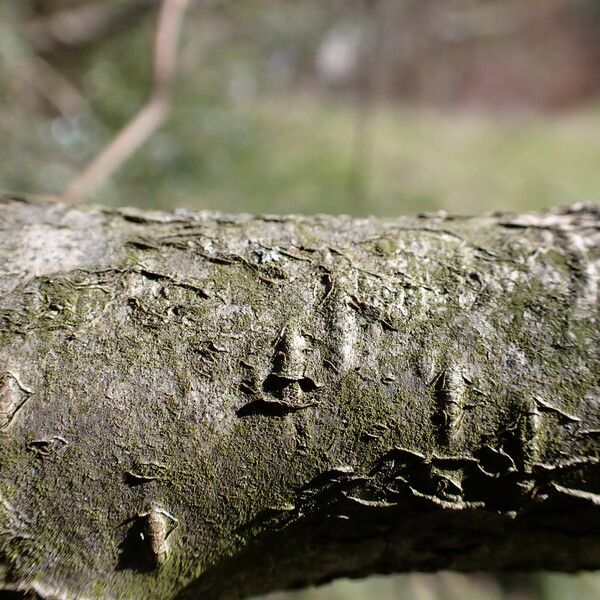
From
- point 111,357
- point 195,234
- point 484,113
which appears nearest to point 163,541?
point 111,357

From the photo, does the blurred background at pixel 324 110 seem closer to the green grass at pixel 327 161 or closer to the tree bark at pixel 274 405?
the green grass at pixel 327 161

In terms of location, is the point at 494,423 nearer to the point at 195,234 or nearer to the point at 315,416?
the point at 315,416

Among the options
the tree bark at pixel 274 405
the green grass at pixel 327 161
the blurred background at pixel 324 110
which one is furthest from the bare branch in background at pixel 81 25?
the tree bark at pixel 274 405

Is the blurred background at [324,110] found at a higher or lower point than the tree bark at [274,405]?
higher

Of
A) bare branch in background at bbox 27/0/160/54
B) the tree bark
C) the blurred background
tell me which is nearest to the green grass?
the blurred background

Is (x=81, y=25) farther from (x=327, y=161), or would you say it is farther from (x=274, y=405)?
(x=274, y=405)
